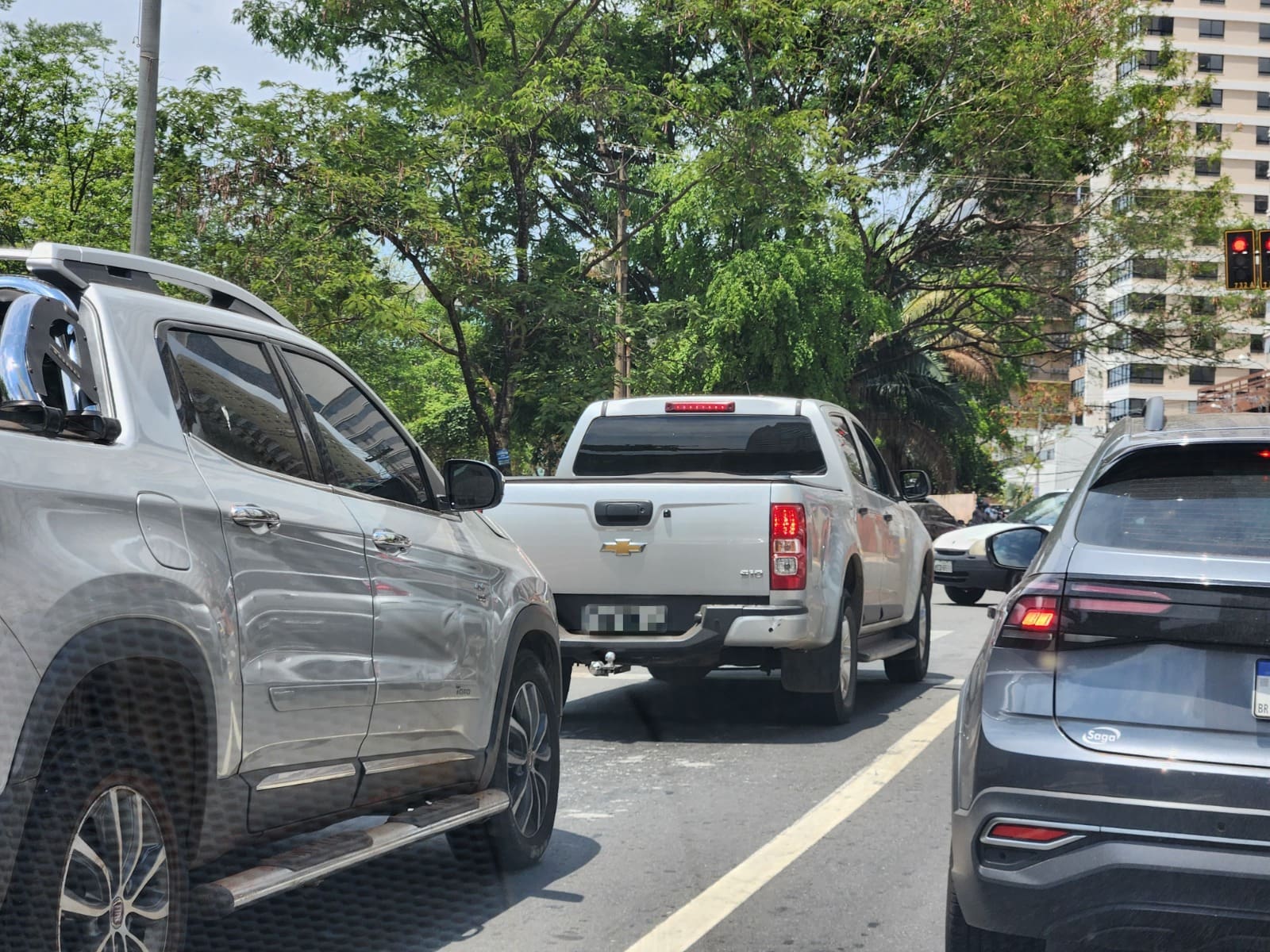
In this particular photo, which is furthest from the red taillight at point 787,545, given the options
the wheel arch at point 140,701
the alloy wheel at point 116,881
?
the alloy wheel at point 116,881

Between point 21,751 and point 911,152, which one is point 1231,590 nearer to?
point 21,751

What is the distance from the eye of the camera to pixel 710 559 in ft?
27.5

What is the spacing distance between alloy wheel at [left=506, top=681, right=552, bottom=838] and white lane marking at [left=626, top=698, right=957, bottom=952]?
2.45 ft

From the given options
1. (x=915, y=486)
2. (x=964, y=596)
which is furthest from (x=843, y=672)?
(x=964, y=596)

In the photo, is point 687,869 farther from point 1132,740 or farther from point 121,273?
point 121,273

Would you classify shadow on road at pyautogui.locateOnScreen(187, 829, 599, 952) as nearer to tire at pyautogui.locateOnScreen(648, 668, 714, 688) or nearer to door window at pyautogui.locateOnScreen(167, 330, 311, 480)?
door window at pyautogui.locateOnScreen(167, 330, 311, 480)

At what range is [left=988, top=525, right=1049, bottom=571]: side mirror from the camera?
17.7ft

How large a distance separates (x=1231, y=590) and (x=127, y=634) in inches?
102

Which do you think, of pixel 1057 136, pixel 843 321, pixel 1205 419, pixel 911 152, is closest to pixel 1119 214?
pixel 1057 136

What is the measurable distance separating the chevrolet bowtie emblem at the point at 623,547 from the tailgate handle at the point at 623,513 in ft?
0.33

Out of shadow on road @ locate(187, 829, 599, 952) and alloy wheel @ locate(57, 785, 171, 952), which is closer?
alloy wheel @ locate(57, 785, 171, 952)

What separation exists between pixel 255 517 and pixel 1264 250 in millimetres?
21635

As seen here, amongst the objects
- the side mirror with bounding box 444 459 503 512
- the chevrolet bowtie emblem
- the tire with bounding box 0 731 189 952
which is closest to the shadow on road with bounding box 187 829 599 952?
the tire with bounding box 0 731 189 952

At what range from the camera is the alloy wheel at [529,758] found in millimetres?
5656
